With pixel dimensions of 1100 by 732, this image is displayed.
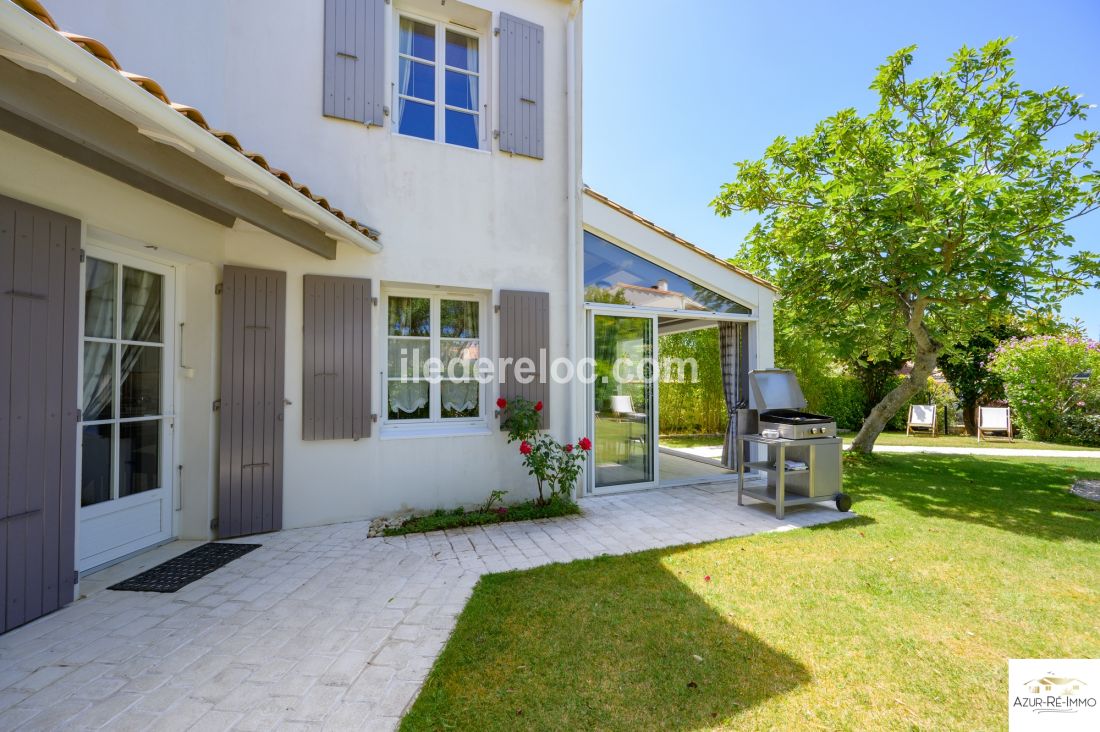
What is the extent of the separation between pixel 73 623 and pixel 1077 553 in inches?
304

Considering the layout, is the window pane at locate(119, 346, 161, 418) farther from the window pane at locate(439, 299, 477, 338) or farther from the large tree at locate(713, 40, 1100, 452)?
the large tree at locate(713, 40, 1100, 452)

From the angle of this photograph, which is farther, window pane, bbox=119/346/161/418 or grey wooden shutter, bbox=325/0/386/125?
grey wooden shutter, bbox=325/0/386/125

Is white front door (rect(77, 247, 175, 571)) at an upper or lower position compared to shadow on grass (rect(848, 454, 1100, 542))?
upper

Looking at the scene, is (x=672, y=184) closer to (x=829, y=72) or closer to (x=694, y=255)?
(x=829, y=72)

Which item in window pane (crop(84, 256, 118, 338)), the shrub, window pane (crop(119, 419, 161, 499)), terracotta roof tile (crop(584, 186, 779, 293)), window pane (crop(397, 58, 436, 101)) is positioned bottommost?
the shrub

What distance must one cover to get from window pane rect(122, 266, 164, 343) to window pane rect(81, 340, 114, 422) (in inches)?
9.0

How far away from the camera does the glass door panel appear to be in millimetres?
6148

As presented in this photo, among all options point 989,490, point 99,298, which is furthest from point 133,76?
point 989,490

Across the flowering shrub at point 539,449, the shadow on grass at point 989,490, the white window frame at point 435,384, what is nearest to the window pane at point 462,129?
the white window frame at point 435,384

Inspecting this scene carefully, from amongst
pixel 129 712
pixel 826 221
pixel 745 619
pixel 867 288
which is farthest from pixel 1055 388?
pixel 129 712

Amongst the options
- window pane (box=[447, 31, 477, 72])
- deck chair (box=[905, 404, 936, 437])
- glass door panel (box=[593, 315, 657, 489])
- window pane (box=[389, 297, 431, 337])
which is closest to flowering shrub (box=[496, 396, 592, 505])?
glass door panel (box=[593, 315, 657, 489])

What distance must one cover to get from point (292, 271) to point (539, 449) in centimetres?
324

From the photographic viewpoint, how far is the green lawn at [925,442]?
1067 cm

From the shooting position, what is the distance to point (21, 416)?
2.71 meters
